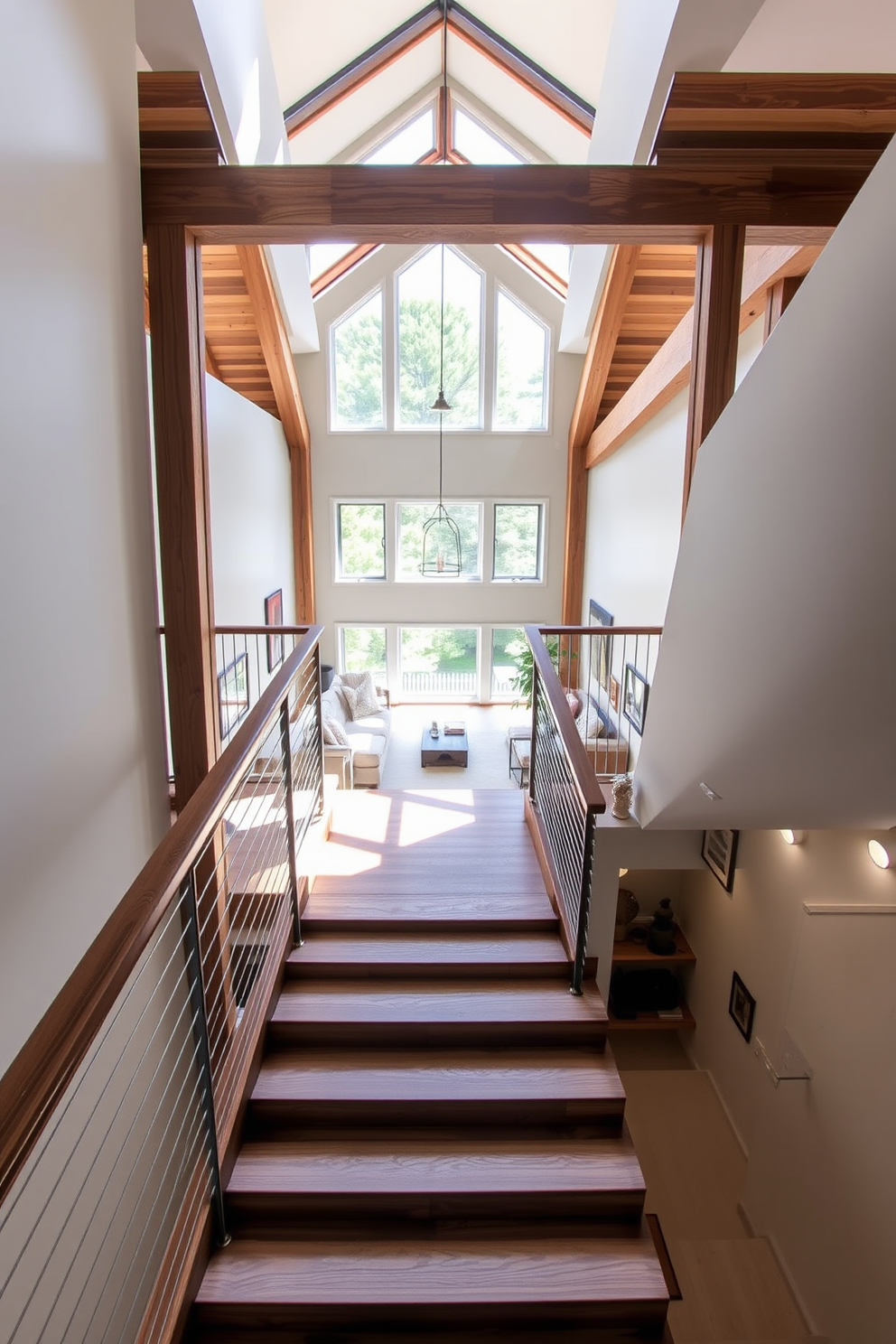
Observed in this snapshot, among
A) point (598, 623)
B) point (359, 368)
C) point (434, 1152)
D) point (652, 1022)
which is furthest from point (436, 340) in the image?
point (434, 1152)

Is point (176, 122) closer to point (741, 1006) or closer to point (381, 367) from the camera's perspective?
point (741, 1006)

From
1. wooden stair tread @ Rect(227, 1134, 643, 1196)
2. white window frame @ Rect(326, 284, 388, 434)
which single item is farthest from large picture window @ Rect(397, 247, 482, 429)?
wooden stair tread @ Rect(227, 1134, 643, 1196)

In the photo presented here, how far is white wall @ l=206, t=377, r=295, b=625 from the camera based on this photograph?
5734 millimetres

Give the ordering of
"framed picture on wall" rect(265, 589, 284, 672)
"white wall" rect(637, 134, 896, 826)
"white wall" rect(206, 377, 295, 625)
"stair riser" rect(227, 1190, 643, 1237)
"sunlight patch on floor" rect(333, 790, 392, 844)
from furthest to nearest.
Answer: "framed picture on wall" rect(265, 589, 284, 672) < "white wall" rect(206, 377, 295, 625) < "sunlight patch on floor" rect(333, 790, 392, 844) < "stair riser" rect(227, 1190, 643, 1237) < "white wall" rect(637, 134, 896, 826)

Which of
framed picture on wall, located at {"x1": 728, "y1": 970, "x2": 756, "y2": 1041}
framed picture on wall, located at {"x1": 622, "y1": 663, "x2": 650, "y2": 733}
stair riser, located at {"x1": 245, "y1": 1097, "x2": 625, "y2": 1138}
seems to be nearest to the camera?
stair riser, located at {"x1": 245, "y1": 1097, "x2": 625, "y2": 1138}

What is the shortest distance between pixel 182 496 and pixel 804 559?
2.42m

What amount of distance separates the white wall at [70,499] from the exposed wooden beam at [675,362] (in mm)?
2040

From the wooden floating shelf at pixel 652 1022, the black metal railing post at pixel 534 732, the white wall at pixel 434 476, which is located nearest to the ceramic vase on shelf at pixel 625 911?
the wooden floating shelf at pixel 652 1022

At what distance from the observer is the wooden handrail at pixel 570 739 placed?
2471mm

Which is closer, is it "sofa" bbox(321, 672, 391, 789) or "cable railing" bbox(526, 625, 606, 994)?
"cable railing" bbox(526, 625, 606, 994)

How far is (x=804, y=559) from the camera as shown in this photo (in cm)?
134

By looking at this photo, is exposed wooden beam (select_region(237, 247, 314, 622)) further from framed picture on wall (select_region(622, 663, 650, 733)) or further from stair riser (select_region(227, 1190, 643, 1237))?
stair riser (select_region(227, 1190, 643, 1237))

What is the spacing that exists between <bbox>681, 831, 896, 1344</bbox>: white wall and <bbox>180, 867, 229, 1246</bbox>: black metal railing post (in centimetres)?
242

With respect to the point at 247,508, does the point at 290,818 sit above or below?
below
